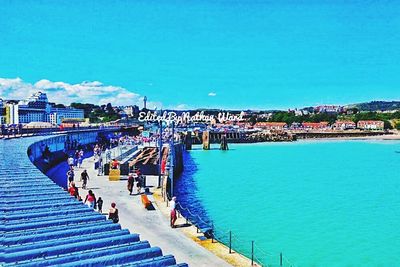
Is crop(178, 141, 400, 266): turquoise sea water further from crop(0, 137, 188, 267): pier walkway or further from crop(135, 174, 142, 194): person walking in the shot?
crop(0, 137, 188, 267): pier walkway

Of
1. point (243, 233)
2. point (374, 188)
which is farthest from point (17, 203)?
point (374, 188)

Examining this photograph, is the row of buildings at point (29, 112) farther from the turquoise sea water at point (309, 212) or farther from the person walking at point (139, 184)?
the person walking at point (139, 184)

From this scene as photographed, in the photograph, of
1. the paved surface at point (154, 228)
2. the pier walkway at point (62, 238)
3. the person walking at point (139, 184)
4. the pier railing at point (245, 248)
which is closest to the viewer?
the pier walkway at point (62, 238)

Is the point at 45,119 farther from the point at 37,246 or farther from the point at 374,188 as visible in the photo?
the point at 37,246

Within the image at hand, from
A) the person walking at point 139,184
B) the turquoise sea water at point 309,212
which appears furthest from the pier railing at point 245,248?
the person walking at point 139,184

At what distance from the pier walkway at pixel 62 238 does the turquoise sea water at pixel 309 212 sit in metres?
9.15

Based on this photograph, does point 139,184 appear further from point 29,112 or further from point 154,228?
point 29,112

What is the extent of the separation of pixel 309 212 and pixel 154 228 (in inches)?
558

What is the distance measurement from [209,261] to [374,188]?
99.3 ft

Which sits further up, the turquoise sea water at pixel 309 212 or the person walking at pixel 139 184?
the person walking at pixel 139 184

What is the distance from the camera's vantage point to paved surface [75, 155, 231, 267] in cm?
1177

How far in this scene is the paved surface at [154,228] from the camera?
38.6 feet

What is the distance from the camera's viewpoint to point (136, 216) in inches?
643

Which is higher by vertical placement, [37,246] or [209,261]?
[37,246]
